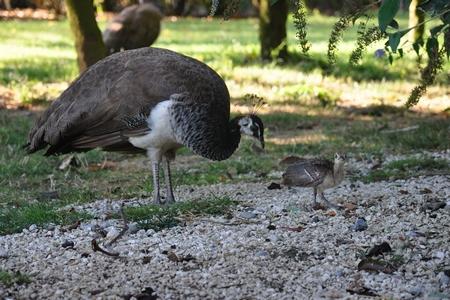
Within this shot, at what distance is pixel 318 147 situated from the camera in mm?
8578

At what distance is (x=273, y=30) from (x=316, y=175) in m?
7.94

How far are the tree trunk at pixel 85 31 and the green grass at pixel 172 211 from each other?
5.13m

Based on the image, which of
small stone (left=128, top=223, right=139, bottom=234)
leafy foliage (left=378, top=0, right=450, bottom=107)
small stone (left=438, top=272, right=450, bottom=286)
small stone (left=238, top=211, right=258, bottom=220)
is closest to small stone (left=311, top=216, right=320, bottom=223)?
small stone (left=238, top=211, right=258, bottom=220)

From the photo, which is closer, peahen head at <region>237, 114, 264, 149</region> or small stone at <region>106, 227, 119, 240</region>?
small stone at <region>106, 227, 119, 240</region>

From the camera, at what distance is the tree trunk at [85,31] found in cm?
1044

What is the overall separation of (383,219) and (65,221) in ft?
6.67

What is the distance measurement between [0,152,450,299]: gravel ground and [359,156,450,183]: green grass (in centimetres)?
88

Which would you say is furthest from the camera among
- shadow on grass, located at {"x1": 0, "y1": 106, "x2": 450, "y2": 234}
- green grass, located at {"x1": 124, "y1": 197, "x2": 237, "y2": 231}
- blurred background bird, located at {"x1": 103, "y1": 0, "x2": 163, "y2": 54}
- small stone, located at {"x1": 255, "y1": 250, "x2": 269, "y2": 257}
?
blurred background bird, located at {"x1": 103, "y1": 0, "x2": 163, "y2": 54}

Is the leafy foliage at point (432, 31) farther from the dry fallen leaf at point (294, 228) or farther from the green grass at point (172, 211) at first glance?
the green grass at point (172, 211)

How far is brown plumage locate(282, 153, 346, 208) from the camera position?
5734 millimetres

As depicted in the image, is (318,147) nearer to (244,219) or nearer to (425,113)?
(425,113)

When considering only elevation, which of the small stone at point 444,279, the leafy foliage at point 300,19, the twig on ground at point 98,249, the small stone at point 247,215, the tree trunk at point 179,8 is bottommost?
the tree trunk at point 179,8

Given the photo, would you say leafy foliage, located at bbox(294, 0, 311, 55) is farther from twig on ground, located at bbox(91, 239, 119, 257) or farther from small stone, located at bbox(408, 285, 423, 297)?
twig on ground, located at bbox(91, 239, 119, 257)

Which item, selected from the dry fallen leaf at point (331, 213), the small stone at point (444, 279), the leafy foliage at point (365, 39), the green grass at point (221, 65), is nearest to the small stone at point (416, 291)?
the small stone at point (444, 279)
